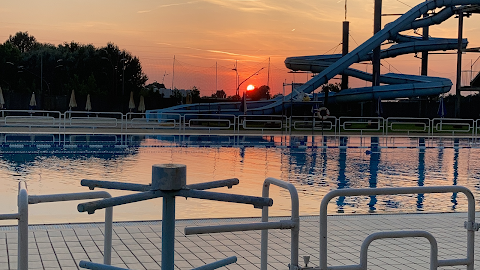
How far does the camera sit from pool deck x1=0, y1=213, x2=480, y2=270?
5.03m

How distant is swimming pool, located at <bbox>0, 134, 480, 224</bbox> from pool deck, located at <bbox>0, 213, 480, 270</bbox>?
116cm

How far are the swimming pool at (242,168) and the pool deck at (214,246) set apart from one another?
3.81 ft

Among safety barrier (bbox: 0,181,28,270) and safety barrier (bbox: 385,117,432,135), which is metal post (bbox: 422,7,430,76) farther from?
safety barrier (bbox: 0,181,28,270)

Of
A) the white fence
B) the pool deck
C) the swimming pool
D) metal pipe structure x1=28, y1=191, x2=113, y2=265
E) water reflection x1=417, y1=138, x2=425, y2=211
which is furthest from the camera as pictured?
the white fence

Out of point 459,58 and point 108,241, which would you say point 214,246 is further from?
point 459,58

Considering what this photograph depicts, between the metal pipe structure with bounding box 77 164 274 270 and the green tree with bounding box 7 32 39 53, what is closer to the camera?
the metal pipe structure with bounding box 77 164 274 270

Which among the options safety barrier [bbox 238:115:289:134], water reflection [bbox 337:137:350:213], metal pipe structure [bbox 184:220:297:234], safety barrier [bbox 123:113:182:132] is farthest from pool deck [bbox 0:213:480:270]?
safety barrier [bbox 238:115:289:134]

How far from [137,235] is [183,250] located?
2.32ft

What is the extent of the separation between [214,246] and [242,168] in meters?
7.89

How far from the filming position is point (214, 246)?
562 centimetres

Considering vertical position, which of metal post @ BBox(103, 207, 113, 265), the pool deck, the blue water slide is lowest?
the pool deck

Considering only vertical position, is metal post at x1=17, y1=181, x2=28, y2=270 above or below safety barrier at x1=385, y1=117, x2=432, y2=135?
below

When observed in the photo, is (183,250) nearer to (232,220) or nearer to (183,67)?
(232,220)

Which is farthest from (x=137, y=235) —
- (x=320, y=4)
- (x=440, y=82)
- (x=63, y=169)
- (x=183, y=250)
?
(x=440, y=82)
